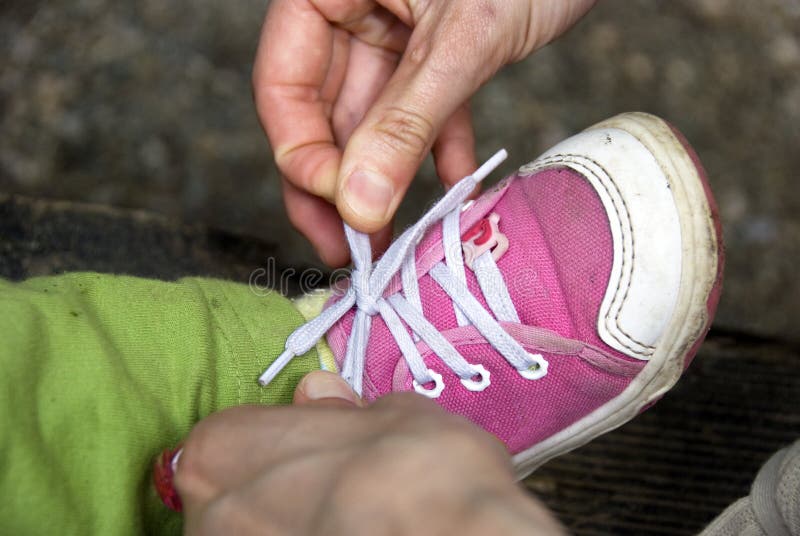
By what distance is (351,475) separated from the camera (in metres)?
0.44

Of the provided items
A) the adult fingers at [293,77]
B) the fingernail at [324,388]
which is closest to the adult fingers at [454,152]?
the adult fingers at [293,77]

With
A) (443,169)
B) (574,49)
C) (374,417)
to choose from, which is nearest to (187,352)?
(374,417)

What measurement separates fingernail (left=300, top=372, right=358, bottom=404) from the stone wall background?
0.71 meters

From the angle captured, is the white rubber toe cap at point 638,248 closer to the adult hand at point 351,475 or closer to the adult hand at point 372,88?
the adult hand at point 372,88

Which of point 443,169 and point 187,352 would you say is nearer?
point 187,352

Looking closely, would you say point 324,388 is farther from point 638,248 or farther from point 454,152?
point 454,152

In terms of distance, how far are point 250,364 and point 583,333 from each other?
13.7 inches

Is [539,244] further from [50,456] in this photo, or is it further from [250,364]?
[50,456]

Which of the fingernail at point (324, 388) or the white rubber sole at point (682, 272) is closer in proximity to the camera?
the fingernail at point (324, 388)

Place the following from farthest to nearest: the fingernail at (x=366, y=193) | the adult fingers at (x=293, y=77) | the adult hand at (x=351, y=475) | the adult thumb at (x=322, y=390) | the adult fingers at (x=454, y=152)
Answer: the adult fingers at (x=454, y=152) → the adult fingers at (x=293, y=77) → the fingernail at (x=366, y=193) → the adult thumb at (x=322, y=390) → the adult hand at (x=351, y=475)

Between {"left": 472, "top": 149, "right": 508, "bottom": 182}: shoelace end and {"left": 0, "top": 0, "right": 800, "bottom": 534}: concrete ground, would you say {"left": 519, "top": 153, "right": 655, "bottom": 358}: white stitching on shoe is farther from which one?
{"left": 0, "top": 0, "right": 800, "bottom": 534}: concrete ground

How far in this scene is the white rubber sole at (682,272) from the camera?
79 cm

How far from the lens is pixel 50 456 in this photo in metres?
0.65

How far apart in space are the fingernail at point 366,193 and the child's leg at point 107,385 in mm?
166
